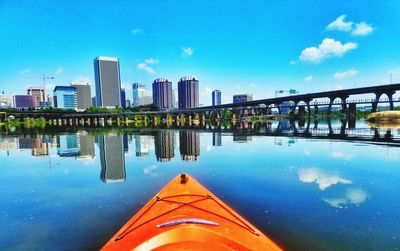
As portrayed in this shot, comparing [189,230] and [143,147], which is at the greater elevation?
[189,230]

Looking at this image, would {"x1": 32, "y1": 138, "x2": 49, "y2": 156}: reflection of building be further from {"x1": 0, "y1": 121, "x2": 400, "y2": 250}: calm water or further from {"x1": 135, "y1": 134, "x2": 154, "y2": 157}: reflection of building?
{"x1": 135, "y1": 134, "x2": 154, "y2": 157}: reflection of building

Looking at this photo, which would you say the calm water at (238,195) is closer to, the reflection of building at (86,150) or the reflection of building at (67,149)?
the reflection of building at (86,150)

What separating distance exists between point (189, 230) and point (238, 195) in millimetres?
5849

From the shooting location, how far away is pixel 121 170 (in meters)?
13.1

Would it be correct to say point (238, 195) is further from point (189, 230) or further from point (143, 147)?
point (143, 147)

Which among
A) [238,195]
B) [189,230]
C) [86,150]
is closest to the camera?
A: [189,230]

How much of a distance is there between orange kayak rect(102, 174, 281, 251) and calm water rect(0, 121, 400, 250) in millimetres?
2098

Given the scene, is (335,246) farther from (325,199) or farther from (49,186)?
(49,186)

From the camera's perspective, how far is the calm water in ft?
18.2

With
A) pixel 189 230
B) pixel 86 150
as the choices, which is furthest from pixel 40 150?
pixel 189 230

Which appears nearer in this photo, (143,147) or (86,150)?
(86,150)

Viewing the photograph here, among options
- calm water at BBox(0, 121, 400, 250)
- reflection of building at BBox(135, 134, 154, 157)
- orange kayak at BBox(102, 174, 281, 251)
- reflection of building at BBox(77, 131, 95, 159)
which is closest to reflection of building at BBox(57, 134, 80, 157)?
reflection of building at BBox(77, 131, 95, 159)

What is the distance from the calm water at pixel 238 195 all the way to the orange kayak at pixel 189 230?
210cm

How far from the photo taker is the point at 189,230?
3.08 meters
